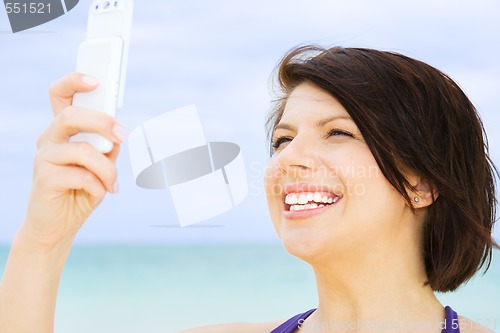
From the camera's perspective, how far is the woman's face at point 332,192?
2.42m

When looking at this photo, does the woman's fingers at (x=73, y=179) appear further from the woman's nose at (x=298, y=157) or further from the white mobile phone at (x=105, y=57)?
the woman's nose at (x=298, y=157)

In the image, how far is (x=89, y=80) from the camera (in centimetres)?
150

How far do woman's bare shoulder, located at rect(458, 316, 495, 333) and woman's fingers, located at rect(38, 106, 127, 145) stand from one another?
173 cm

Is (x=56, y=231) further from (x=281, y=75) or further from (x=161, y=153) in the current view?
(x=161, y=153)

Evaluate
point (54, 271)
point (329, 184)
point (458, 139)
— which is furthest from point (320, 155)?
point (54, 271)

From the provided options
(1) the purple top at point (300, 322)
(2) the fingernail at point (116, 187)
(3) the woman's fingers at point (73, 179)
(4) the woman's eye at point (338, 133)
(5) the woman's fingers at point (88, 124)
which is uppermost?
(4) the woman's eye at point (338, 133)

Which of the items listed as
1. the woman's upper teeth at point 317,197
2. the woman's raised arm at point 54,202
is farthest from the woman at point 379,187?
the woman's raised arm at point 54,202

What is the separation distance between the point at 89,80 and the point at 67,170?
0.70 ft

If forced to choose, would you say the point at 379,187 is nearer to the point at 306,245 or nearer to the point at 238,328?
the point at 306,245

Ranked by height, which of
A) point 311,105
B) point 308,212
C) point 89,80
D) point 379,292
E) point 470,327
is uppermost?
point 311,105

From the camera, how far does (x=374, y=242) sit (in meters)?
2.53

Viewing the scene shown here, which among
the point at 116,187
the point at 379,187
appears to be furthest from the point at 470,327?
the point at 116,187

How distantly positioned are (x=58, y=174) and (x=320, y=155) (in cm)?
119

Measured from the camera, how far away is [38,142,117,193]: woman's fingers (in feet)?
4.70
